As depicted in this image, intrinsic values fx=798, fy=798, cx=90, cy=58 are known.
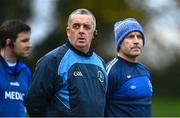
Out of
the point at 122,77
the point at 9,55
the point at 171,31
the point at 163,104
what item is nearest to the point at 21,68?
the point at 9,55

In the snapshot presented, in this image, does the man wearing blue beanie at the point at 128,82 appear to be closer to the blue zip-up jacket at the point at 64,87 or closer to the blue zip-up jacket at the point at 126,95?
the blue zip-up jacket at the point at 126,95

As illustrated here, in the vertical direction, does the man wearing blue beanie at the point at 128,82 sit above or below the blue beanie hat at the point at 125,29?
below

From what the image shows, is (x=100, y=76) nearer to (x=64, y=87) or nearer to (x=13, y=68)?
(x=64, y=87)

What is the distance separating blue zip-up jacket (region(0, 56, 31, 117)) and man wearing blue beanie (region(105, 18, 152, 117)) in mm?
1135

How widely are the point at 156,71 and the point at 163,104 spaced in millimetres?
5357

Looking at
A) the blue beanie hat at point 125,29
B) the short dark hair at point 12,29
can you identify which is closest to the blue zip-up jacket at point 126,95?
the blue beanie hat at point 125,29

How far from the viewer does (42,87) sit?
764 cm

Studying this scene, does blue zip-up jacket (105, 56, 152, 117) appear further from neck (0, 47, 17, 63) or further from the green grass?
the green grass

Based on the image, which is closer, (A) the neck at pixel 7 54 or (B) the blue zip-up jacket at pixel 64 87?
(B) the blue zip-up jacket at pixel 64 87

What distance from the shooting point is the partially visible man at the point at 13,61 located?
8914 mm

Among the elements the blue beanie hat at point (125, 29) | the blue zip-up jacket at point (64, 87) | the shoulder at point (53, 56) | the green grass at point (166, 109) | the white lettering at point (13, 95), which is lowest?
the green grass at point (166, 109)

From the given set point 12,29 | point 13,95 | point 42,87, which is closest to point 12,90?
point 13,95

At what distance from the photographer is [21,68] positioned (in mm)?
9258

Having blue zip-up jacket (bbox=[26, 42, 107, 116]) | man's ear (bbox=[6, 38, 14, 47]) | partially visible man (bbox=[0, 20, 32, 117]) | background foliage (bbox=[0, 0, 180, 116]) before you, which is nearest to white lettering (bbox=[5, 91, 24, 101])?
partially visible man (bbox=[0, 20, 32, 117])
